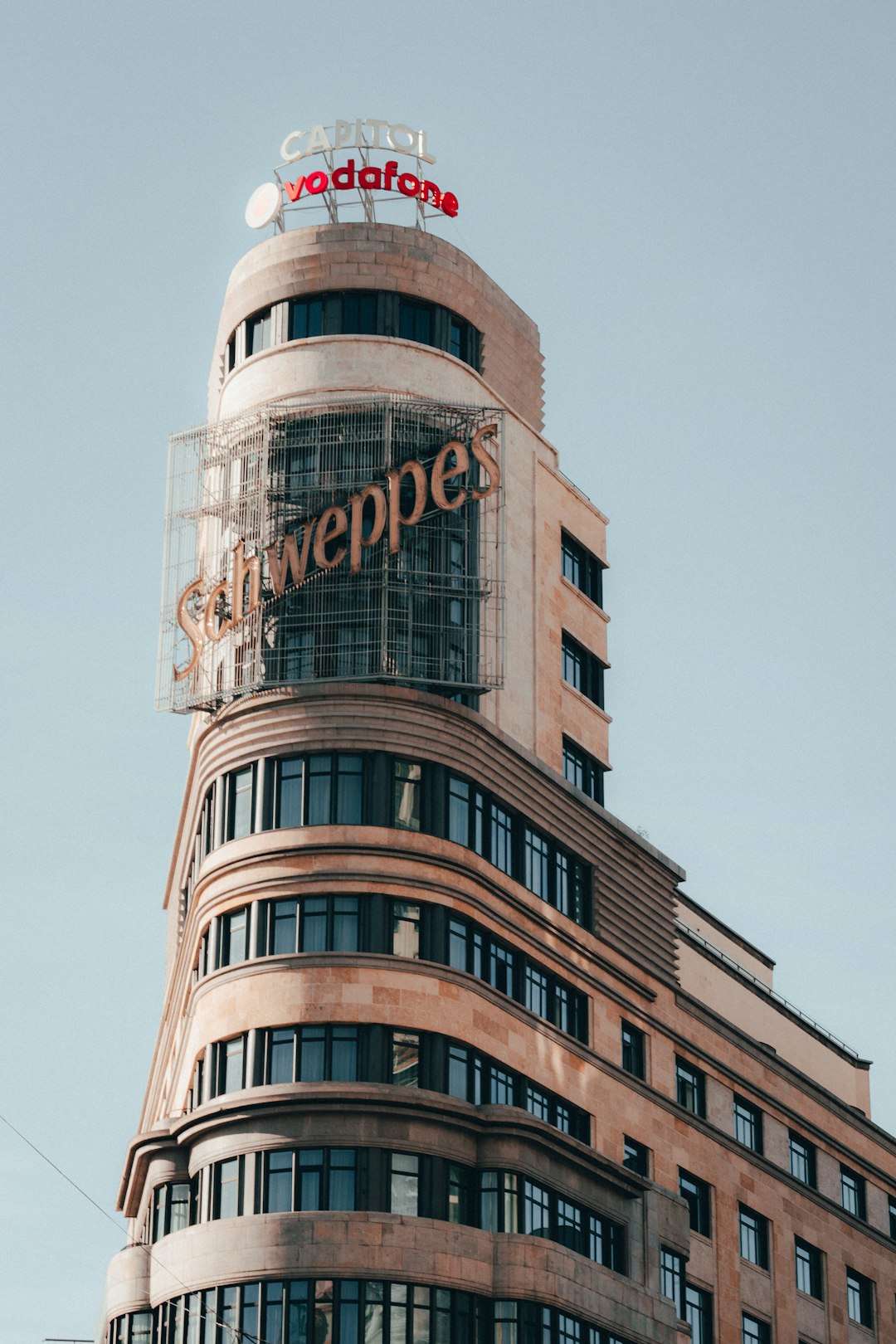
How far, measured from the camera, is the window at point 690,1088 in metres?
102

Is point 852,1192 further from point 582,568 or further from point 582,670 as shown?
point 582,568

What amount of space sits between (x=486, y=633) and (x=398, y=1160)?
66.1 ft

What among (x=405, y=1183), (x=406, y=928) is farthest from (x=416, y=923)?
(x=405, y=1183)

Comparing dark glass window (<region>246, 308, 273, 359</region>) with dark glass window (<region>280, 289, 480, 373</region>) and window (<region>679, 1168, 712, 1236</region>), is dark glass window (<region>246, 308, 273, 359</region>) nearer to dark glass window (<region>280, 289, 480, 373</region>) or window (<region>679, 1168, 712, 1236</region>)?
dark glass window (<region>280, 289, 480, 373</region>)

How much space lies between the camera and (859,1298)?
370ft

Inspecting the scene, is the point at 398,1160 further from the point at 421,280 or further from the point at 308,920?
the point at 421,280

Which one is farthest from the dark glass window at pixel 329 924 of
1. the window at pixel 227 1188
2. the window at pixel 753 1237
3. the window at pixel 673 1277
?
the window at pixel 753 1237

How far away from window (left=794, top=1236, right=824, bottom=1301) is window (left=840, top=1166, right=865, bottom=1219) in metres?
4.40

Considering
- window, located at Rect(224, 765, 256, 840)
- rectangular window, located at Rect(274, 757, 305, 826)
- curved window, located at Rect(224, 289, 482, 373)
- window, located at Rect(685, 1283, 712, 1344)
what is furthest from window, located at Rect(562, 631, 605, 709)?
window, located at Rect(685, 1283, 712, 1344)

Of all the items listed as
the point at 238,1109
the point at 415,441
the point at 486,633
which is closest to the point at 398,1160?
the point at 238,1109

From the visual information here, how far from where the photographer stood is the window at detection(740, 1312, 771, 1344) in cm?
10175

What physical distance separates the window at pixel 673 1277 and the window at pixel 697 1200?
281 cm

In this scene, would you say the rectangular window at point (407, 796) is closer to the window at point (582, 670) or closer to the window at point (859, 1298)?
the window at point (582, 670)

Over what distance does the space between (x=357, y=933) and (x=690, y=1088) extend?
21.3 m
